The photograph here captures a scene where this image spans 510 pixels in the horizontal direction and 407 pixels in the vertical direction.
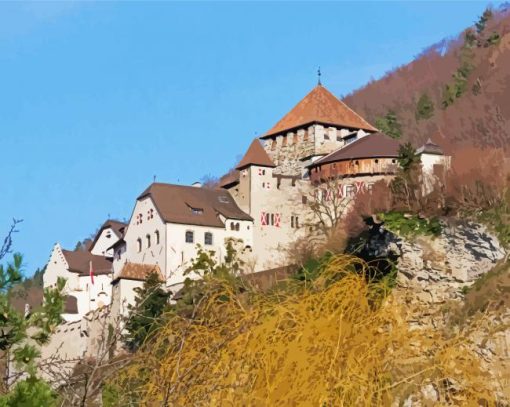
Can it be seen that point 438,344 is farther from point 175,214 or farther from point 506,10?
point 506,10

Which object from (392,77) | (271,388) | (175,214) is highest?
(392,77)

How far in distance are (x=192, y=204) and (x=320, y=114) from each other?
50.4 feet

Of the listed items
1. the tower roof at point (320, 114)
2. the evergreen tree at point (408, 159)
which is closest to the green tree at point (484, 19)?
the tower roof at point (320, 114)

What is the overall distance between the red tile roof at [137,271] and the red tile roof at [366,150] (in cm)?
1279

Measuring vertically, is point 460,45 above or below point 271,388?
above

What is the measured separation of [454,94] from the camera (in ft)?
282

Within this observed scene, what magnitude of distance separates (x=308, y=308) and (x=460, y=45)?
9795 cm

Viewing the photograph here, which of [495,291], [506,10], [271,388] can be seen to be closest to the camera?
[271,388]

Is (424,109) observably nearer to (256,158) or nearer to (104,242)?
(256,158)

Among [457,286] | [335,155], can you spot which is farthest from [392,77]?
[457,286]

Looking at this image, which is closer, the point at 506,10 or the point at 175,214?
the point at 175,214

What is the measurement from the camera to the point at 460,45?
10694 cm

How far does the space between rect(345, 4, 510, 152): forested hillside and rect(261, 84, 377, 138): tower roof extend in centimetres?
648

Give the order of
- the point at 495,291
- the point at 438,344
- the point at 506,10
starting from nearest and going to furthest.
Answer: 1. the point at 438,344
2. the point at 495,291
3. the point at 506,10
